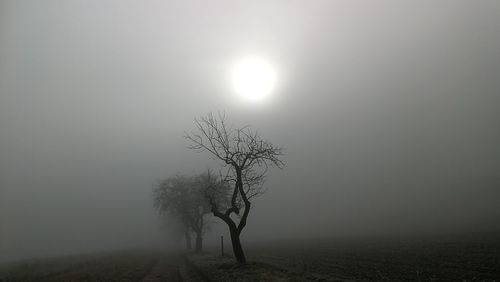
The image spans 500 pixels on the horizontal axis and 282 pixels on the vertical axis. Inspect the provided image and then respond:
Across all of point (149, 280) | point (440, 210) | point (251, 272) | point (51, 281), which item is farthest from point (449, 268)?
point (440, 210)

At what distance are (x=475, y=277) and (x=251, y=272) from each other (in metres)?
12.1

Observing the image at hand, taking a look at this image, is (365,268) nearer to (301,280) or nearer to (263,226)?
(301,280)

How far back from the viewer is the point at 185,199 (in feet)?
210

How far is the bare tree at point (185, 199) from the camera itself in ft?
204

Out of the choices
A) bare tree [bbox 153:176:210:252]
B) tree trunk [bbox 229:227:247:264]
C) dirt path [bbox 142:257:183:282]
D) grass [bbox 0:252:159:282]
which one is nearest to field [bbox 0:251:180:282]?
grass [bbox 0:252:159:282]

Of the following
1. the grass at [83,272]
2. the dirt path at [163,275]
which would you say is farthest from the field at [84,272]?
the dirt path at [163,275]

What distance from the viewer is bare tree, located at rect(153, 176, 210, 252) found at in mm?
62125

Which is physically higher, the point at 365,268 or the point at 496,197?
the point at 496,197

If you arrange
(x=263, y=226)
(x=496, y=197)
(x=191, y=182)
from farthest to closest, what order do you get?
(x=263, y=226), (x=496, y=197), (x=191, y=182)

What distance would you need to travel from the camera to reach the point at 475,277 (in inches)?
605

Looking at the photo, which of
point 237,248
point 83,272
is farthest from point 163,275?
point 83,272

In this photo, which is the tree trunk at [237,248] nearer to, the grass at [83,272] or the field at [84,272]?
the field at [84,272]

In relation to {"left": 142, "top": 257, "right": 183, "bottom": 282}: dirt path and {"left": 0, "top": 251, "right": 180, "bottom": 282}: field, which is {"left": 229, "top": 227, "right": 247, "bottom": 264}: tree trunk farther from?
{"left": 0, "top": 251, "right": 180, "bottom": 282}: field

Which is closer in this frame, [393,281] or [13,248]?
[393,281]
